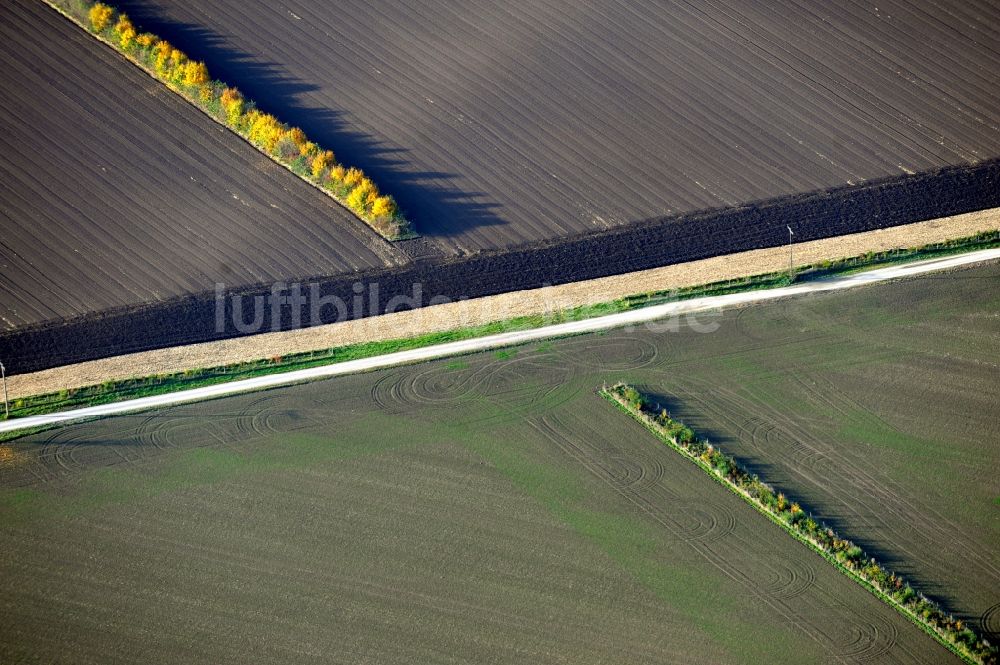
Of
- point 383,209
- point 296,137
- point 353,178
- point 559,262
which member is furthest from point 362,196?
point 559,262

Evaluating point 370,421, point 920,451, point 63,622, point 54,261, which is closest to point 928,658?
point 920,451

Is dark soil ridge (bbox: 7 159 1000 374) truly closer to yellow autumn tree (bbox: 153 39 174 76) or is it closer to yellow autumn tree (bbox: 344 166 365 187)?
yellow autumn tree (bbox: 344 166 365 187)

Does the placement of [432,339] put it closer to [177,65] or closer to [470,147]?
[470,147]

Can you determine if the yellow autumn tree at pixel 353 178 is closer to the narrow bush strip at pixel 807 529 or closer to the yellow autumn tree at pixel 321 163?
the yellow autumn tree at pixel 321 163

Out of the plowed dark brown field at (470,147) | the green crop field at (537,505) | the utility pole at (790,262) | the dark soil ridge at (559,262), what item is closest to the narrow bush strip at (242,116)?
the plowed dark brown field at (470,147)

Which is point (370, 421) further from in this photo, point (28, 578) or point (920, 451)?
point (920, 451)

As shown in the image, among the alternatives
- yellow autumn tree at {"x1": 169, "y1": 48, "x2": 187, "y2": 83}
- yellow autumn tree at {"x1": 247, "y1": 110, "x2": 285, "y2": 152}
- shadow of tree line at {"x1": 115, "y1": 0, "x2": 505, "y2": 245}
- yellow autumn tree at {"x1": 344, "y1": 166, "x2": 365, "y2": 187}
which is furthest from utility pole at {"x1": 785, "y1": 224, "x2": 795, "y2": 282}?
yellow autumn tree at {"x1": 169, "y1": 48, "x2": 187, "y2": 83}
